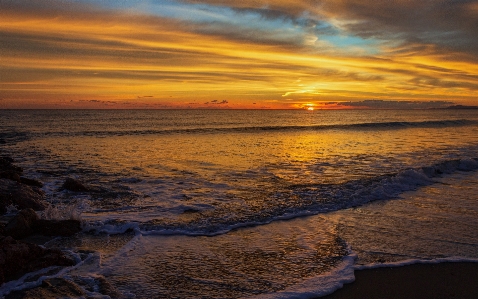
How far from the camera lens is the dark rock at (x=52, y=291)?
4.67 metres

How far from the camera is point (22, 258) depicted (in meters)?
5.44

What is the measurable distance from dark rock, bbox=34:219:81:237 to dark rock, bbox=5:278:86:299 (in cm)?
226

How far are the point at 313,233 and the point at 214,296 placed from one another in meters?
3.19

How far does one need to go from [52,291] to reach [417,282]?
5.07 meters

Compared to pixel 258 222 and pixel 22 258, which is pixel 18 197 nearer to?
pixel 22 258

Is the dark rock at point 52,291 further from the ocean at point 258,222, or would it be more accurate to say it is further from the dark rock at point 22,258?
the dark rock at point 22,258

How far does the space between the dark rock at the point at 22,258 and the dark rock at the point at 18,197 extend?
360 cm

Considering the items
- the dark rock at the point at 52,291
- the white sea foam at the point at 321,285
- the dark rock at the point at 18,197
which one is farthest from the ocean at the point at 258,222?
the dark rock at the point at 18,197

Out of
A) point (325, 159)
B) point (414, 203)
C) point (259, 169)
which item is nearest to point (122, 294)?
point (414, 203)

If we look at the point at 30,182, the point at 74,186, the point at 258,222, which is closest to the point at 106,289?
the point at 258,222

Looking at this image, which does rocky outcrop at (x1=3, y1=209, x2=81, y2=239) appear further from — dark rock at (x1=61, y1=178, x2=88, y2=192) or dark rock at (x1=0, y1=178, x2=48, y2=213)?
dark rock at (x1=61, y1=178, x2=88, y2=192)

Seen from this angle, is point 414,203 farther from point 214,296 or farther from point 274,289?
point 214,296

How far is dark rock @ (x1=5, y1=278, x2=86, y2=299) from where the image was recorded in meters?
4.67

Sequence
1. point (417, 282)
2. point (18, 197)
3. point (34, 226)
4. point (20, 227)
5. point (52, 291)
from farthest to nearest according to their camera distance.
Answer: point (18, 197) → point (34, 226) → point (20, 227) → point (417, 282) → point (52, 291)
